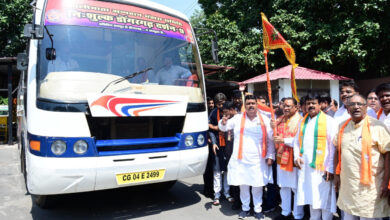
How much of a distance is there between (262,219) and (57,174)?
2.65 metres

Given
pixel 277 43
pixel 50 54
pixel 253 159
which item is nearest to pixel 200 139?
pixel 253 159

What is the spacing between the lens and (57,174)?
10.3 ft

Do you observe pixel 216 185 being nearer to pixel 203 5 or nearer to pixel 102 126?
pixel 102 126

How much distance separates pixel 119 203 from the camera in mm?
4555

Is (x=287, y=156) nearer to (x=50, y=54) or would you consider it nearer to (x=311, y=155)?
(x=311, y=155)

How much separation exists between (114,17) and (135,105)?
1.28 metres

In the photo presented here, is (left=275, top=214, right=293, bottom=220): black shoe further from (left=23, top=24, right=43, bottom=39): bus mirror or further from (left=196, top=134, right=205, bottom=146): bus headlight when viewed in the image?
(left=23, top=24, right=43, bottom=39): bus mirror

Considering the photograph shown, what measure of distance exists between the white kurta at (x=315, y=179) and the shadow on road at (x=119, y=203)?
74.0 inches

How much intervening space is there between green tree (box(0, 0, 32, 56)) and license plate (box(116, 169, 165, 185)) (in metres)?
12.2

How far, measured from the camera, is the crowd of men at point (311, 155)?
265 cm

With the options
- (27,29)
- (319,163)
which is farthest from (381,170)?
(27,29)

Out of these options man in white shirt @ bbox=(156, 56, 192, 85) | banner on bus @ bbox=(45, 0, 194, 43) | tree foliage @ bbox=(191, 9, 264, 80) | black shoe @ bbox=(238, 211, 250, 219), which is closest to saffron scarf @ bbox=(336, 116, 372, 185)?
black shoe @ bbox=(238, 211, 250, 219)

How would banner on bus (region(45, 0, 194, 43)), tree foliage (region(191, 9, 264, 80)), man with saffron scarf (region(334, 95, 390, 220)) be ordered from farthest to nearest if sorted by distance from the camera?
tree foliage (region(191, 9, 264, 80)) → banner on bus (region(45, 0, 194, 43)) → man with saffron scarf (region(334, 95, 390, 220))

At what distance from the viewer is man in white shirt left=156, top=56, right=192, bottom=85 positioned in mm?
3992
